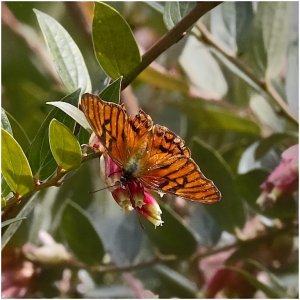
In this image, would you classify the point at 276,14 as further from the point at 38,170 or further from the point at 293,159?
the point at 38,170

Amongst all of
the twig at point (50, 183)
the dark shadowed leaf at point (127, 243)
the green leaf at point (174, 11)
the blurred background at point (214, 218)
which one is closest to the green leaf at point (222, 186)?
the blurred background at point (214, 218)

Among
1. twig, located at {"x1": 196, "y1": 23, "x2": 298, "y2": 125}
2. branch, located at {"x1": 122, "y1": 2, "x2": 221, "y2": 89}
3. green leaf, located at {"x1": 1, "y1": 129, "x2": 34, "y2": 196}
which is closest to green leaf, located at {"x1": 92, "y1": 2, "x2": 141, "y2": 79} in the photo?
branch, located at {"x1": 122, "y1": 2, "x2": 221, "y2": 89}

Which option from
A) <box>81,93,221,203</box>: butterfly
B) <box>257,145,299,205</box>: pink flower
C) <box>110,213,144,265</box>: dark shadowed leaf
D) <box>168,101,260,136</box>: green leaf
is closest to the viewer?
<box>81,93,221,203</box>: butterfly

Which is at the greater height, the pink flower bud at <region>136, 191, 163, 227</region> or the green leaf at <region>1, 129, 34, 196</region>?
the green leaf at <region>1, 129, 34, 196</region>

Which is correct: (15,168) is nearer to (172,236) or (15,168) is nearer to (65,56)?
(65,56)

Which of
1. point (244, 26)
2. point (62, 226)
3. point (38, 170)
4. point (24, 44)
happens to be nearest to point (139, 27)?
point (24, 44)

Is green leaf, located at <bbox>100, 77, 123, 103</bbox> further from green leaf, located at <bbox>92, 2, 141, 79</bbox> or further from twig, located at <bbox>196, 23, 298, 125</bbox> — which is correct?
twig, located at <bbox>196, 23, 298, 125</bbox>

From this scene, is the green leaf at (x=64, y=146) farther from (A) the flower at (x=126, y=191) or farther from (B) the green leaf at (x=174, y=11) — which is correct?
(B) the green leaf at (x=174, y=11)
